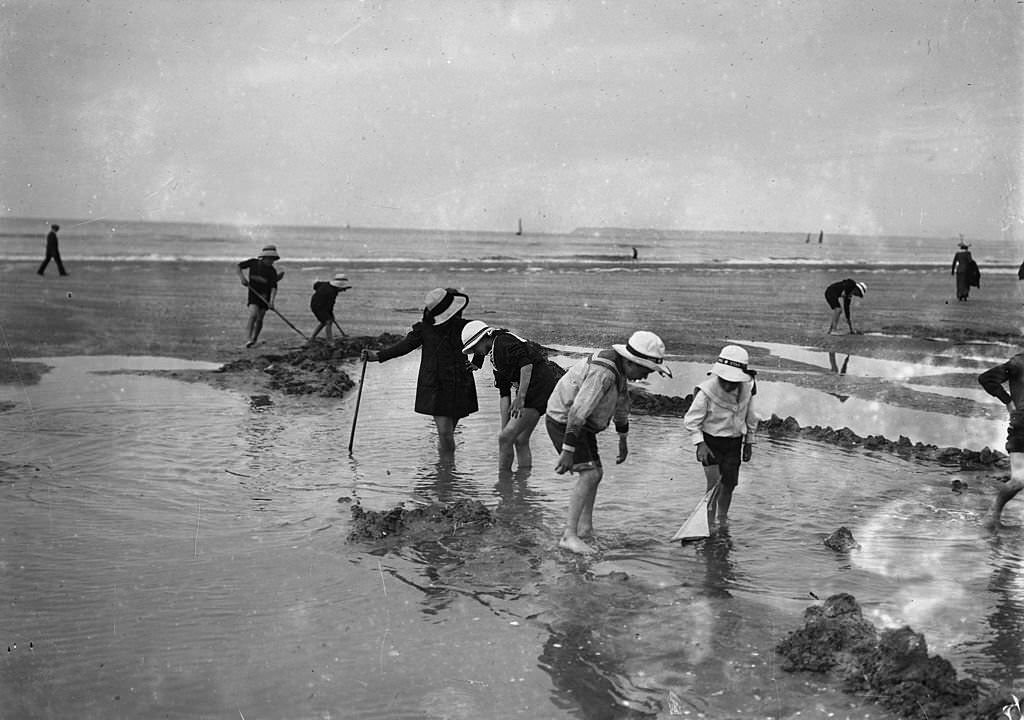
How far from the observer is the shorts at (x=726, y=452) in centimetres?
736

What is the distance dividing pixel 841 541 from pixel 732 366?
1.49 meters

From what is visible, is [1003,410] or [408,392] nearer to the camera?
[1003,410]

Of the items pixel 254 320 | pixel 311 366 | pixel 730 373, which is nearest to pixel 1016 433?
pixel 730 373

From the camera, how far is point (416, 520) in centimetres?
741

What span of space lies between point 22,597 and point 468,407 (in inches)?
166

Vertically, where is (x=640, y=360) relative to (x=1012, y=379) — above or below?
above

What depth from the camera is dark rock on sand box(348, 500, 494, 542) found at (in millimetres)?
7160

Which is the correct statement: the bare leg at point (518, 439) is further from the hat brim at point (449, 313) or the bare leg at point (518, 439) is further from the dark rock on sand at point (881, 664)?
the dark rock on sand at point (881, 664)

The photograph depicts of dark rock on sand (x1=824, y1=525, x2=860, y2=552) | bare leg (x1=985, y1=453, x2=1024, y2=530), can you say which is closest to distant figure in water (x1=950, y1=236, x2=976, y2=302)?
bare leg (x1=985, y1=453, x2=1024, y2=530)

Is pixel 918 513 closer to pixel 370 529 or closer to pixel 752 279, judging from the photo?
pixel 370 529

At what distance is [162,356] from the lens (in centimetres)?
1616

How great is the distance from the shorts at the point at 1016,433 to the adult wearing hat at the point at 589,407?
112 inches

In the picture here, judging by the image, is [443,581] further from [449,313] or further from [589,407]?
[449,313]

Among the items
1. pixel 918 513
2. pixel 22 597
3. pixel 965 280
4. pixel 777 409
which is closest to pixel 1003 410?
pixel 777 409
